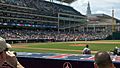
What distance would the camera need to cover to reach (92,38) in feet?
302

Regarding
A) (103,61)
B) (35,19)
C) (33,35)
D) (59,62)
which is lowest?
(33,35)

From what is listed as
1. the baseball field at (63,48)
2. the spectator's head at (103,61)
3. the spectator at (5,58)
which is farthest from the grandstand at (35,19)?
the spectator's head at (103,61)

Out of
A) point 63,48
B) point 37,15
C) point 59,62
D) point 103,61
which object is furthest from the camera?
point 37,15

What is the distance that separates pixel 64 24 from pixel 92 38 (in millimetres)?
27934

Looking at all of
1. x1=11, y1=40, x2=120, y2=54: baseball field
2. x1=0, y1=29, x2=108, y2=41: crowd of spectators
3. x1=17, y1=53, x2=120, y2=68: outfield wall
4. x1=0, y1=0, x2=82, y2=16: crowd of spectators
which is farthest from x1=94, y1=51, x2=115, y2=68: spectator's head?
x1=0, y1=0, x2=82, y2=16: crowd of spectators

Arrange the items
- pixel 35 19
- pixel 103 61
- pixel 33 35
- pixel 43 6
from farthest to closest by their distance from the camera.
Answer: pixel 43 6 < pixel 35 19 < pixel 33 35 < pixel 103 61

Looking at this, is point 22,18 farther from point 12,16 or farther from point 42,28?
point 42,28

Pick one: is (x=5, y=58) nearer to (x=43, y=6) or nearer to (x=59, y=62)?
(x=59, y=62)

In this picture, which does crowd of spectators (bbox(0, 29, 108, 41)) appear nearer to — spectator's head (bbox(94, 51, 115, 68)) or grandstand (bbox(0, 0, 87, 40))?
grandstand (bbox(0, 0, 87, 40))

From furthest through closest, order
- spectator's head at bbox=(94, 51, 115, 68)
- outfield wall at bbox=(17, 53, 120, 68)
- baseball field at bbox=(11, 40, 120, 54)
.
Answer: baseball field at bbox=(11, 40, 120, 54) < outfield wall at bbox=(17, 53, 120, 68) < spectator's head at bbox=(94, 51, 115, 68)

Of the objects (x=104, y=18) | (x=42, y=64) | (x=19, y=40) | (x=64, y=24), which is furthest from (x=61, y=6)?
(x=42, y=64)

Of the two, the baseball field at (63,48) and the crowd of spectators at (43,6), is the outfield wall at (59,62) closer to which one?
the baseball field at (63,48)

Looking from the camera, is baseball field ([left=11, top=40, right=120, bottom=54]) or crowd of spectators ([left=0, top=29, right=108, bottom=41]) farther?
crowd of spectators ([left=0, top=29, right=108, bottom=41])

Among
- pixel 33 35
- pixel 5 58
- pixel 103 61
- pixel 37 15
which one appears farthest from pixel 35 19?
pixel 103 61
